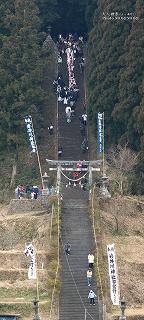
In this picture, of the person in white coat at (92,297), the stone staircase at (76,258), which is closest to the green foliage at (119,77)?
the stone staircase at (76,258)

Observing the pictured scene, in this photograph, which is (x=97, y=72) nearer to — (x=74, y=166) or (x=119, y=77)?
(x=119, y=77)

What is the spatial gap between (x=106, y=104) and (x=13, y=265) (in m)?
12.9

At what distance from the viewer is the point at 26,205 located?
45.8 meters

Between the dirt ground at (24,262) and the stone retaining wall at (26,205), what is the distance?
376 mm

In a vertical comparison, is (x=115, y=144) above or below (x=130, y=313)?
above

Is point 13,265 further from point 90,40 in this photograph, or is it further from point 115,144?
point 90,40

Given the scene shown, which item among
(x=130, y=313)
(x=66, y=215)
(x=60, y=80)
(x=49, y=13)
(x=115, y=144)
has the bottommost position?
(x=130, y=313)

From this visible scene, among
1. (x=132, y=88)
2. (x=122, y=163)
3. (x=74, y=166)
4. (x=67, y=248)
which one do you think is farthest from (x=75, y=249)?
(x=132, y=88)

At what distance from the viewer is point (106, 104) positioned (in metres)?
51.3

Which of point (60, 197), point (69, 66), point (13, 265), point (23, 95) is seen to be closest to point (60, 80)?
point (69, 66)

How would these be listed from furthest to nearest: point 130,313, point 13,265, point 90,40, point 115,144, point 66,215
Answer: point 90,40 → point 115,144 → point 66,215 → point 13,265 → point 130,313

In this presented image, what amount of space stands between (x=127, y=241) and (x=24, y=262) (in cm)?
453

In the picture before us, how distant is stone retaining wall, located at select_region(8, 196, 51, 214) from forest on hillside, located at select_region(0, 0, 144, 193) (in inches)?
176

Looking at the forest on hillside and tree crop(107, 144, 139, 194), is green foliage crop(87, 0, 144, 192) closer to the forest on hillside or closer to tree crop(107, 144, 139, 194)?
the forest on hillside
